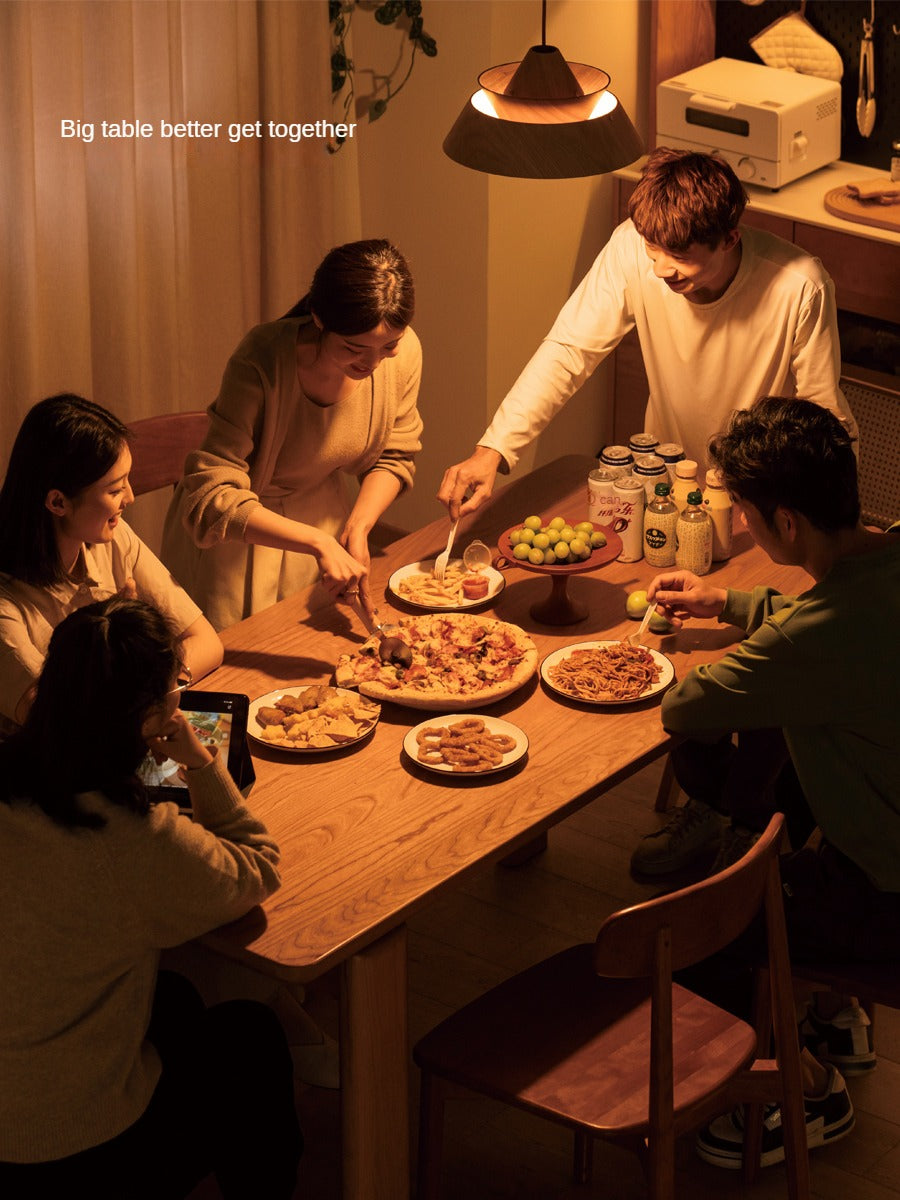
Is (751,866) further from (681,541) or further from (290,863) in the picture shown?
(681,541)

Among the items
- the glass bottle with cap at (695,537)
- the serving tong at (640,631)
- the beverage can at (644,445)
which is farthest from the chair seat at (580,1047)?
the beverage can at (644,445)

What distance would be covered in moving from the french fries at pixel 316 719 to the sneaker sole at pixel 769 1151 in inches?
37.3

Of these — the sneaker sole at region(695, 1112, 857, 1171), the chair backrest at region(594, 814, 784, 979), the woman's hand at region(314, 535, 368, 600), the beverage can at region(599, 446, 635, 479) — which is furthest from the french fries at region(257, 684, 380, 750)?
the sneaker sole at region(695, 1112, 857, 1171)

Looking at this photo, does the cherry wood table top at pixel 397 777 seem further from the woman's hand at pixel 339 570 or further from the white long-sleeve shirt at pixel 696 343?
the white long-sleeve shirt at pixel 696 343

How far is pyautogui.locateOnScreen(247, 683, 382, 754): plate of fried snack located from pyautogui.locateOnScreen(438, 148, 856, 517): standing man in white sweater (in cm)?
63

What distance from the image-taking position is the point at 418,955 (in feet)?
10.5

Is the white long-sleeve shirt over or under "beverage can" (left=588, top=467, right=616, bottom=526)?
over

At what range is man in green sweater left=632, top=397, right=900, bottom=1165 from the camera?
2.34 metres

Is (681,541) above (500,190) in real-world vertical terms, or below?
below

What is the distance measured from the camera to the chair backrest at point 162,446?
129 inches

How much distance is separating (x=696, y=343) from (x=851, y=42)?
1716 mm

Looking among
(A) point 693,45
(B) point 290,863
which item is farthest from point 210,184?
(B) point 290,863

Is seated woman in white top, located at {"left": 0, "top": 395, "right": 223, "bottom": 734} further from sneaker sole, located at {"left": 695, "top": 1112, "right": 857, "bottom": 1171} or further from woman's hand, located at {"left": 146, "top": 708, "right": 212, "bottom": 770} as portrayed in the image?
sneaker sole, located at {"left": 695, "top": 1112, "right": 857, "bottom": 1171}

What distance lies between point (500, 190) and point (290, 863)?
251 centimetres
